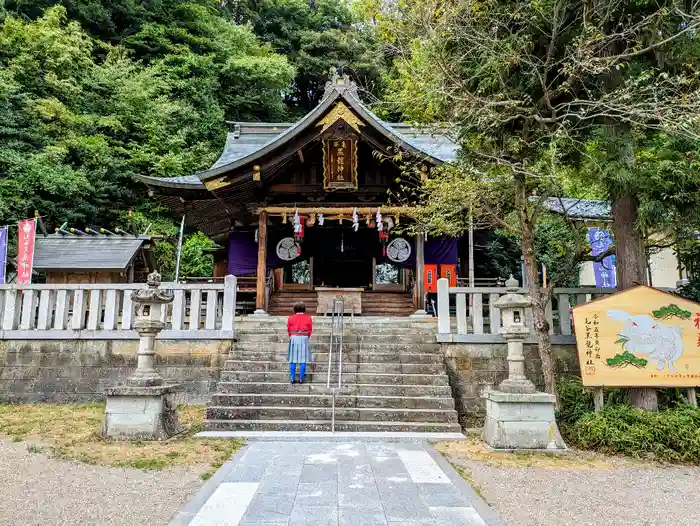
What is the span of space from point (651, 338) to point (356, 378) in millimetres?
4308

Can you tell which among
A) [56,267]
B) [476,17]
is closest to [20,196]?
[56,267]

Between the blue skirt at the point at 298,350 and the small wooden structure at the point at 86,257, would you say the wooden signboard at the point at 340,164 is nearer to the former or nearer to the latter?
the blue skirt at the point at 298,350

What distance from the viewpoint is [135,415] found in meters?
5.86

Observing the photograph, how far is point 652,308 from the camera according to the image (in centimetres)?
626

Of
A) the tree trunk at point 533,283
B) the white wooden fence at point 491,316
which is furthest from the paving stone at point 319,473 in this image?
the white wooden fence at point 491,316

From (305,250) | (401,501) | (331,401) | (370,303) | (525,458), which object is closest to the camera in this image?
(401,501)

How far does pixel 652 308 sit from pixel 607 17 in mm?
A: 3940

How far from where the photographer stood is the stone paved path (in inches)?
137

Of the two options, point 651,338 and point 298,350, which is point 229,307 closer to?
point 298,350

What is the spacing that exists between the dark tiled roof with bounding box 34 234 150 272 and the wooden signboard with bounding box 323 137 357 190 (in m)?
8.27

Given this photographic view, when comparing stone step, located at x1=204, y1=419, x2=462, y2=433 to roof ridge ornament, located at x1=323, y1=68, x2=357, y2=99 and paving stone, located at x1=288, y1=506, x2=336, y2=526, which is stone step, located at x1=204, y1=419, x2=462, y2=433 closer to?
paving stone, located at x1=288, y1=506, x2=336, y2=526

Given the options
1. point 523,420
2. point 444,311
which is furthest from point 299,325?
point 523,420

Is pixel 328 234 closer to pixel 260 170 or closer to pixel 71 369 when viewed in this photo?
pixel 260 170

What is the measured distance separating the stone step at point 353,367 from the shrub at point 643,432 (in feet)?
7.46
